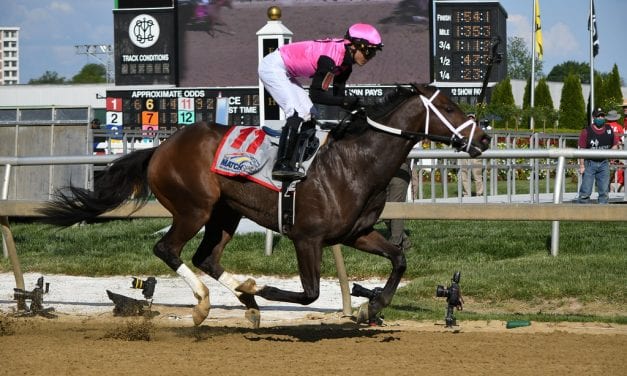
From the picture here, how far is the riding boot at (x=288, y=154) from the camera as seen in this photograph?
7156mm

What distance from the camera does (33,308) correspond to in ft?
29.0

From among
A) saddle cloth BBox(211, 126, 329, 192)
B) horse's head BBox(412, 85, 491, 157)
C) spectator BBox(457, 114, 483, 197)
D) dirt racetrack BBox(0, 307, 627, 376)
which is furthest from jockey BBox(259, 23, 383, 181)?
spectator BBox(457, 114, 483, 197)

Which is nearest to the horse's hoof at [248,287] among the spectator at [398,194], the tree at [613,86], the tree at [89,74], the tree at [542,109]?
the spectator at [398,194]

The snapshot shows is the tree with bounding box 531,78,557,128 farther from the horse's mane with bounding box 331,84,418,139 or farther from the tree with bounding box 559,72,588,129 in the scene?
the horse's mane with bounding box 331,84,418,139

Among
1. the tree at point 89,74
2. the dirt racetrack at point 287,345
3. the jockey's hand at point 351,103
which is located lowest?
the dirt racetrack at point 287,345

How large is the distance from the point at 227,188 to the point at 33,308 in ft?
7.79

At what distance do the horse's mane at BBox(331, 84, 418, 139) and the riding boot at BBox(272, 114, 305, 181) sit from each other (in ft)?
0.97

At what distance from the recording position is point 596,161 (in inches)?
605

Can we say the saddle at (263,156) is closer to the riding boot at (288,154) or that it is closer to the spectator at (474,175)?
the riding boot at (288,154)

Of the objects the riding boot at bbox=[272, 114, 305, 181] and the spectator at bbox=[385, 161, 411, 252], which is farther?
the spectator at bbox=[385, 161, 411, 252]

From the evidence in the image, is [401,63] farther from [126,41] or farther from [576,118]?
[576,118]

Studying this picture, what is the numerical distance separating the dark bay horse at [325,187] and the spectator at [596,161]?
7.95 meters

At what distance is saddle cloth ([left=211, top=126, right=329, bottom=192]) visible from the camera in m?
7.43

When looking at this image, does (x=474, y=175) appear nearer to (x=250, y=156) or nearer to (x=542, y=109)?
(x=250, y=156)
